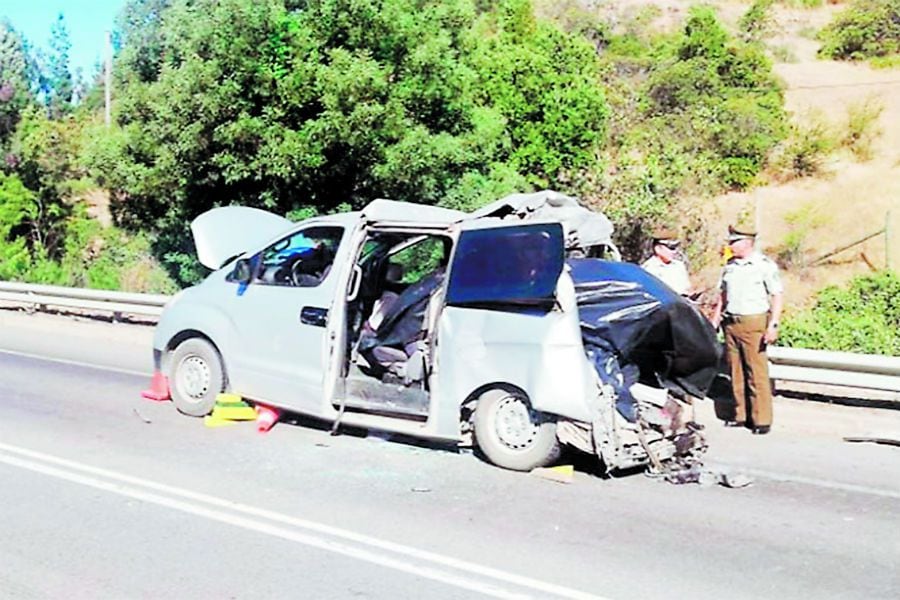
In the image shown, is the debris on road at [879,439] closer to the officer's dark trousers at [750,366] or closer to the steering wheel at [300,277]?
the officer's dark trousers at [750,366]

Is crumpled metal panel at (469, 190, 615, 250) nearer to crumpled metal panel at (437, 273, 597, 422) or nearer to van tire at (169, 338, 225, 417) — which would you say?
crumpled metal panel at (437, 273, 597, 422)

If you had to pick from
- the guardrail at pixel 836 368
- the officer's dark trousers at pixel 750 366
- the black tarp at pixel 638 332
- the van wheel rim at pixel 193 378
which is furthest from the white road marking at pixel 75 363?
the guardrail at pixel 836 368

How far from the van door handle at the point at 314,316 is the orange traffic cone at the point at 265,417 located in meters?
0.93

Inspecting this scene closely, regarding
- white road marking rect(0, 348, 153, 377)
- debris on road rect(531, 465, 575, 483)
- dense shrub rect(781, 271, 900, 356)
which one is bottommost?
white road marking rect(0, 348, 153, 377)

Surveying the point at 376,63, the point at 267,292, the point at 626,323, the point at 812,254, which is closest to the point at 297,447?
the point at 267,292

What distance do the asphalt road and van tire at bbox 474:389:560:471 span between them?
0.13 metres

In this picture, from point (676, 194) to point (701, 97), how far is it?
49.9 feet

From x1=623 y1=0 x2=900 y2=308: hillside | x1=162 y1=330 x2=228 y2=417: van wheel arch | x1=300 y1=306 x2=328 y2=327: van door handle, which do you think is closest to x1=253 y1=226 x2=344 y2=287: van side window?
x1=300 y1=306 x2=328 y2=327: van door handle

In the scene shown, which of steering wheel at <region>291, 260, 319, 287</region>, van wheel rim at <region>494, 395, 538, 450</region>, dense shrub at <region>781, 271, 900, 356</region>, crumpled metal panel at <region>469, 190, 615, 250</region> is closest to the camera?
van wheel rim at <region>494, 395, 538, 450</region>

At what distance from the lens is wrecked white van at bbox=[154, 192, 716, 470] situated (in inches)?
293

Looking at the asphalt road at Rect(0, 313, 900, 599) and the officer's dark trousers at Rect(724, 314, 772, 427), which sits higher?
the officer's dark trousers at Rect(724, 314, 772, 427)

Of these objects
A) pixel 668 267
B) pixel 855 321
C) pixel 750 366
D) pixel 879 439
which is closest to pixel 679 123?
pixel 855 321

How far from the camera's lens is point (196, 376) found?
9.41 m

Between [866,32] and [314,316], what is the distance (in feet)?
143
